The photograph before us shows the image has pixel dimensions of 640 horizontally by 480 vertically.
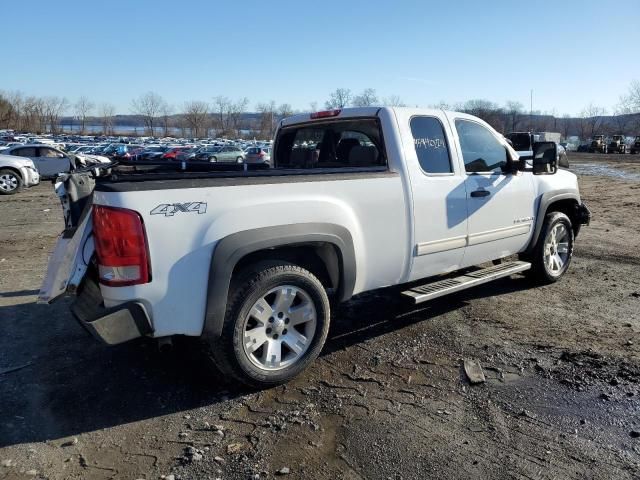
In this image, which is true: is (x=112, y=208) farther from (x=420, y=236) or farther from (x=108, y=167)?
(x=420, y=236)

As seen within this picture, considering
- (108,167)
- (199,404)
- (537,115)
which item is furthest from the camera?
(537,115)

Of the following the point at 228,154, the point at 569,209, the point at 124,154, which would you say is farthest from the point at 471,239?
the point at 228,154

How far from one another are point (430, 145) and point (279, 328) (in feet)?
7.02

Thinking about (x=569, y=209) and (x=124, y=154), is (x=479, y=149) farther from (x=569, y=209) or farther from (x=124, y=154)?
(x=124, y=154)

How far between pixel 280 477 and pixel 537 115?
438ft

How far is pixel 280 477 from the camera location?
9.07ft

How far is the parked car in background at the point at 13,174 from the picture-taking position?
56.2 feet

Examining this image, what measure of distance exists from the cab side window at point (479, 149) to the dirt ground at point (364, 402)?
1.44 m

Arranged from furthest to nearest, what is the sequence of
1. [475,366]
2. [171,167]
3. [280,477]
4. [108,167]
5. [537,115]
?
1. [537,115]
2. [171,167]
3. [108,167]
4. [475,366]
5. [280,477]


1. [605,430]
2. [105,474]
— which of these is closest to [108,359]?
[105,474]

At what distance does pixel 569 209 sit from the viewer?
645 cm

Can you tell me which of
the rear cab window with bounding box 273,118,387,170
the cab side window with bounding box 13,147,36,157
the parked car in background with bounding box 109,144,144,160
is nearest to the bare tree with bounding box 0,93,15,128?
the parked car in background with bounding box 109,144,144,160

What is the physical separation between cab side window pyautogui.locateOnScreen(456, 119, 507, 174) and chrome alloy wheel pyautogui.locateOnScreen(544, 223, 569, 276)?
1.22m

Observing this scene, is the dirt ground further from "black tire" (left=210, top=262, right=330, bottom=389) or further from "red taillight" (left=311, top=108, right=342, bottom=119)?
"red taillight" (left=311, top=108, right=342, bottom=119)
